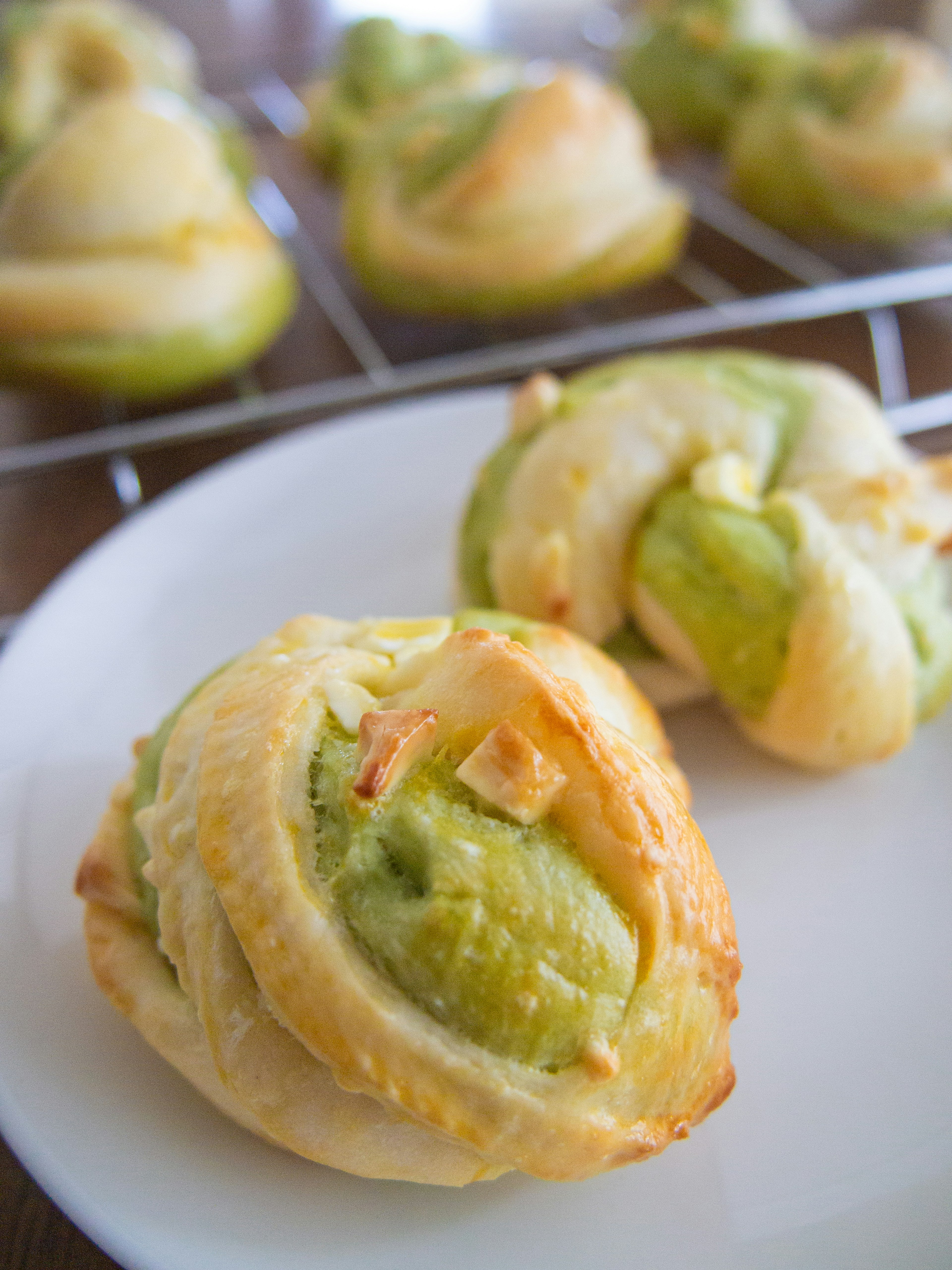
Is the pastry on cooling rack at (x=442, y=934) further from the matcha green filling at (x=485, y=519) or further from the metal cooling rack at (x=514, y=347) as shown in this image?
the metal cooling rack at (x=514, y=347)

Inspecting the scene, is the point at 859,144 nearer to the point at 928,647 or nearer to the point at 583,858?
the point at 928,647

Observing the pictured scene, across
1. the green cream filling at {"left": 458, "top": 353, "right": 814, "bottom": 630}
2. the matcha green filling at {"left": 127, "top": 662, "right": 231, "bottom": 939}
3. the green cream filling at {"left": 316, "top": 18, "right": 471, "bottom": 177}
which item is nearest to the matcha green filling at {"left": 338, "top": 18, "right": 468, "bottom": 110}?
the green cream filling at {"left": 316, "top": 18, "right": 471, "bottom": 177}

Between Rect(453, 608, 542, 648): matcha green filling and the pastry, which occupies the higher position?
the pastry

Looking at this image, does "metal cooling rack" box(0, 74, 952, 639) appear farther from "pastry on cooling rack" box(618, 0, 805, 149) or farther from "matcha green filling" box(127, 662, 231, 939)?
"matcha green filling" box(127, 662, 231, 939)

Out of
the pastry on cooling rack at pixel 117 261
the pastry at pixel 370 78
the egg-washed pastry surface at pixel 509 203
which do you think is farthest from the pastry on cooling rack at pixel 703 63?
the pastry on cooling rack at pixel 117 261

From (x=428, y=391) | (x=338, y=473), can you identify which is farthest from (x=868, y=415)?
(x=428, y=391)
